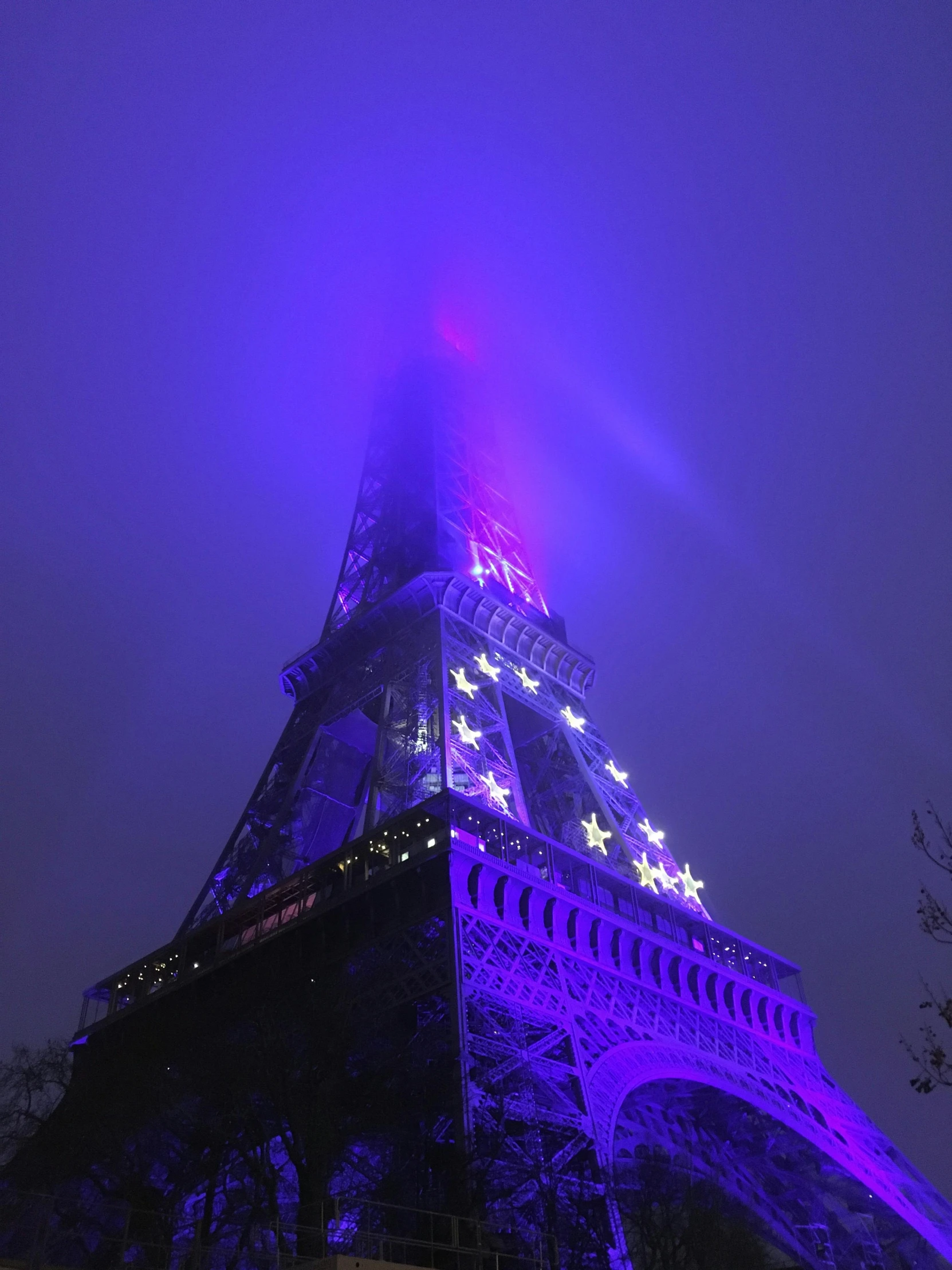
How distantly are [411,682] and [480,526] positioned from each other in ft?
68.4

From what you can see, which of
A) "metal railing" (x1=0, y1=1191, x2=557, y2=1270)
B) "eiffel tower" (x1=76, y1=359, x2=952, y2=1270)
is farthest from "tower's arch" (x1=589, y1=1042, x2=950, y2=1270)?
"metal railing" (x1=0, y1=1191, x2=557, y2=1270)

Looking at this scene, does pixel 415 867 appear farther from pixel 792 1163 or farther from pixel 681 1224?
pixel 792 1163

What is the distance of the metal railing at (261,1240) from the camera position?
16.8 m

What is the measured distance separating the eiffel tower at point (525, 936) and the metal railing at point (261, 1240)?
52.8 inches

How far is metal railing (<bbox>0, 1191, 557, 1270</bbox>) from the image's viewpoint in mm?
16812

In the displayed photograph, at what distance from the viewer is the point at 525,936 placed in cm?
3019

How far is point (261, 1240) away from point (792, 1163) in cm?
2366

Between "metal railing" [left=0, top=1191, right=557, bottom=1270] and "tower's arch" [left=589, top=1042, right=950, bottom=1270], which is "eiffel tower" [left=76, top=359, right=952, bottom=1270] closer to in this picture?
"tower's arch" [left=589, top=1042, right=950, bottom=1270]

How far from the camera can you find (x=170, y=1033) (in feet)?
107

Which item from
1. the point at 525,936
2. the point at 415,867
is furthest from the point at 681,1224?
the point at 415,867

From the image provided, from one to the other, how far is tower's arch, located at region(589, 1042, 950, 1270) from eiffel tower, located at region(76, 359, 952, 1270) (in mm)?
106

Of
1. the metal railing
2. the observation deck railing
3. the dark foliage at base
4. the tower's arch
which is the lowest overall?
the metal railing

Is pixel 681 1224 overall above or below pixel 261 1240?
above

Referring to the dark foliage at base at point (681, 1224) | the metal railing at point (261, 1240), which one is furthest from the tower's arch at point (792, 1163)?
the metal railing at point (261, 1240)
